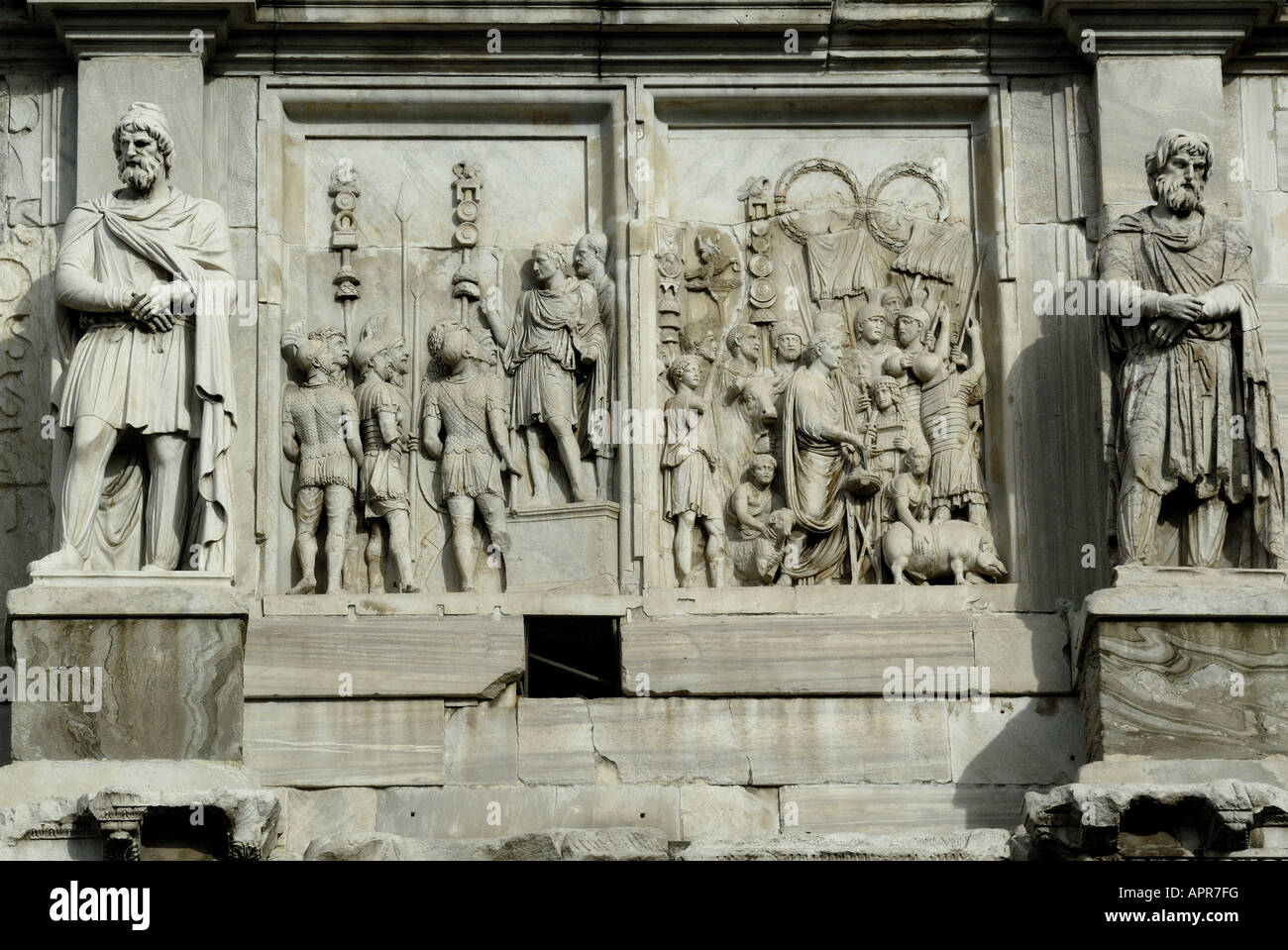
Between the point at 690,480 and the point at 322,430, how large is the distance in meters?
2.04

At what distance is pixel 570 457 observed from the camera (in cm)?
1767

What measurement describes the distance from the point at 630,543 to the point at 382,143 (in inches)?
113

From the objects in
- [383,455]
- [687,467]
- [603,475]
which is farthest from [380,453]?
[687,467]

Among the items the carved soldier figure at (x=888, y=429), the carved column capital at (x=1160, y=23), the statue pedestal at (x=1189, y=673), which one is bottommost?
the statue pedestal at (x=1189, y=673)

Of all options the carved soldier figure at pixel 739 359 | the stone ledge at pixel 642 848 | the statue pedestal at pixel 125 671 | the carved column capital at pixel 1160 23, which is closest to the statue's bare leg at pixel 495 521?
the carved soldier figure at pixel 739 359

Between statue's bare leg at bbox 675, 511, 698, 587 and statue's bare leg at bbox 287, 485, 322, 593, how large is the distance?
6.47 ft

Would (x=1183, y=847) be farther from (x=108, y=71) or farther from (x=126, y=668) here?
(x=108, y=71)

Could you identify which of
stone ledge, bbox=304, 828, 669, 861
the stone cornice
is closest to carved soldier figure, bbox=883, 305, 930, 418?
the stone cornice

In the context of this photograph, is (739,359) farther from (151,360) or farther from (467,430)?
(151,360)

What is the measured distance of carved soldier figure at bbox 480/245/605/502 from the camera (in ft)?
58.0

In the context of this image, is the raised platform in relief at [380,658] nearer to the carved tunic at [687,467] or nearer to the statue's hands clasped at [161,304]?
the carved tunic at [687,467]

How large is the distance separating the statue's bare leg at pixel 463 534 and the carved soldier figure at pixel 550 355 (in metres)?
0.41

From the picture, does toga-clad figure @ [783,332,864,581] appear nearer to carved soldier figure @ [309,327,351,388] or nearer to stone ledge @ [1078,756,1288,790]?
stone ledge @ [1078,756,1288,790]

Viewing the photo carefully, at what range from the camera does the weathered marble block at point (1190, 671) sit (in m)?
16.1
